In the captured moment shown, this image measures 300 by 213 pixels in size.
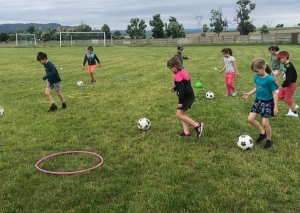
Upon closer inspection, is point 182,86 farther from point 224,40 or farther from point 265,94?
point 224,40

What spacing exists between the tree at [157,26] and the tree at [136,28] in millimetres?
4711

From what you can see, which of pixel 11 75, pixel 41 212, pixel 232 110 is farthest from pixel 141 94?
pixel 11 75

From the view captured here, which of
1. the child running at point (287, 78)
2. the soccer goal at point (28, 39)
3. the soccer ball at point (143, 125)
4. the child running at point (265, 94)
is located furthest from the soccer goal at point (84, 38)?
the child running at point (265, 94)

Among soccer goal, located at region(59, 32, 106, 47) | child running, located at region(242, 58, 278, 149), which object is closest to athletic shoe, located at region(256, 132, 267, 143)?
child running, located at region(242, 58, 278, 149)

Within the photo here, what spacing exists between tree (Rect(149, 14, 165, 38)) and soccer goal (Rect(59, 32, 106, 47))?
19788 millimetres

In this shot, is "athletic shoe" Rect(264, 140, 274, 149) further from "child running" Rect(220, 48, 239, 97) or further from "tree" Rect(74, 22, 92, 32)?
"tree" Rect(74, 22, 92, 32)

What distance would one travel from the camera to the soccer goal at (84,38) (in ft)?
197

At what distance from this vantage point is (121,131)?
6789mm

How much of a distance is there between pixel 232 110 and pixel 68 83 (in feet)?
26.4

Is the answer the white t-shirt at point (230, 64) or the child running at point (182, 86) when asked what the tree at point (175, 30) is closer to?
the white t-shirt at point (230, 64)

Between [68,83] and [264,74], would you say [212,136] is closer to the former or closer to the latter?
[264,74]

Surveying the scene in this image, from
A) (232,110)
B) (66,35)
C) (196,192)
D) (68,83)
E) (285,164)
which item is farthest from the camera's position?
(66,35)

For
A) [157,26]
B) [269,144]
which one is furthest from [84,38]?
[269,144]

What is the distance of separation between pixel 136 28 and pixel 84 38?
86.5ft
